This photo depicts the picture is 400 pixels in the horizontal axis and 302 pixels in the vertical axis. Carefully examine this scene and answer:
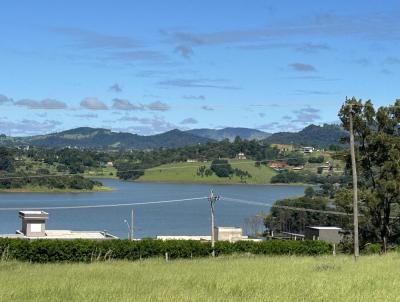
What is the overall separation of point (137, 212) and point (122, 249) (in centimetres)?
7312

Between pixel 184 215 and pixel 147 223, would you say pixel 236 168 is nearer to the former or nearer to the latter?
Answer: pixel 184 215

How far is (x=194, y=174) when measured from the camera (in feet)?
547

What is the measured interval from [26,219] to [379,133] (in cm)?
3579

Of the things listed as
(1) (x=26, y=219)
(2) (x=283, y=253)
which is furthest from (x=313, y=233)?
(2) (x=283, y=253)

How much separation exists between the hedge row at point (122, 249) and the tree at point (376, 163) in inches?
126

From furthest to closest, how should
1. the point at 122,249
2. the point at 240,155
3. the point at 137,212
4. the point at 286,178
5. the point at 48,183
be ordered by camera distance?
the point at 286,178, the point at 240,155, the point at 48,183, the point at 137,212, the point at 122,249

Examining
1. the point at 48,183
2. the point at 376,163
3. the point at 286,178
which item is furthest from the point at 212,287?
the point at 286,178

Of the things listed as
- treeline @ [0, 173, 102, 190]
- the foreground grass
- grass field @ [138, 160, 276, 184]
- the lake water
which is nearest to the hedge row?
the foreground grass

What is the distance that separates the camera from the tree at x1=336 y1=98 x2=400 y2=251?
31.0 meters

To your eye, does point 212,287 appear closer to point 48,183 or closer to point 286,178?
point 48,183

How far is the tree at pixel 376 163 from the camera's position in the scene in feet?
102

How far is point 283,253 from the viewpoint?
1303 inches

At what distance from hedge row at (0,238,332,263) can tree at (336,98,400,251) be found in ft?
10.5

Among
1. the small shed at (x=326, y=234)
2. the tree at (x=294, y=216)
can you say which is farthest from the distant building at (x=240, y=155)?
the small shed at (x=326, y=234)
